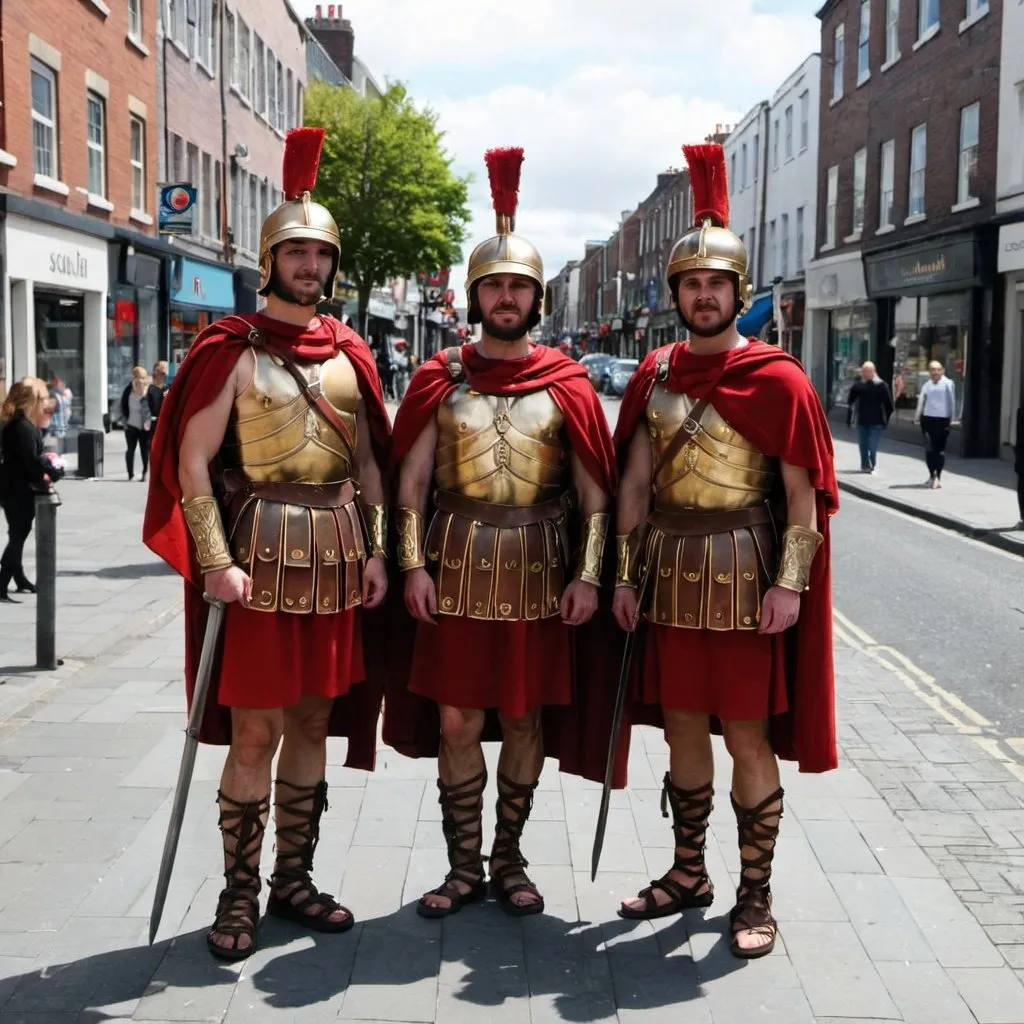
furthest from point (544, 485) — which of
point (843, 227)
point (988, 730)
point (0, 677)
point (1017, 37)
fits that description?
point (843, 227)

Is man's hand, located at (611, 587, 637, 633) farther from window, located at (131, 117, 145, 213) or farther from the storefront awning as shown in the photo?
window, located at (131, 117, 145, 213)

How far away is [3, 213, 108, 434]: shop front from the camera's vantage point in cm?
1714

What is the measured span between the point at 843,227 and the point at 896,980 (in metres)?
29.3

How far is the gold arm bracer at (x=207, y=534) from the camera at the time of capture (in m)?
3.70

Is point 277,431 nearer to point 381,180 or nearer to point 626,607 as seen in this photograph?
point 626,607

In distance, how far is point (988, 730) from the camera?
6383mm

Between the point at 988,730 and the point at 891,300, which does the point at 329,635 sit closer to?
the point at 988,730

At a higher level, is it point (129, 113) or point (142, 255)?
point (129, 113)

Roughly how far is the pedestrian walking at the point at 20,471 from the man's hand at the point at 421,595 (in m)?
6.20

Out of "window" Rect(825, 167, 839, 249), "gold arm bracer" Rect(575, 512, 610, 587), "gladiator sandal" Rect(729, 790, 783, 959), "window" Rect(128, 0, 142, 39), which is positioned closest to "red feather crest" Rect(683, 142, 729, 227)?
"gold arm bracer" Rect(575, 512, 610, 587)

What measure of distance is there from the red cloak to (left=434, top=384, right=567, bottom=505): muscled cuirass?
0.13 ft

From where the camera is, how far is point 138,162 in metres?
23.2

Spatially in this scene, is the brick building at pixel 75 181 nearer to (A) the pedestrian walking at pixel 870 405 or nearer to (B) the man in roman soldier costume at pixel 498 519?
(A) the pedestrian walking at pixel 870 405

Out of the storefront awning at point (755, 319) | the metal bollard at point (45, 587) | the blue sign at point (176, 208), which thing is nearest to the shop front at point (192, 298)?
the blue sign at point (176, 208)
